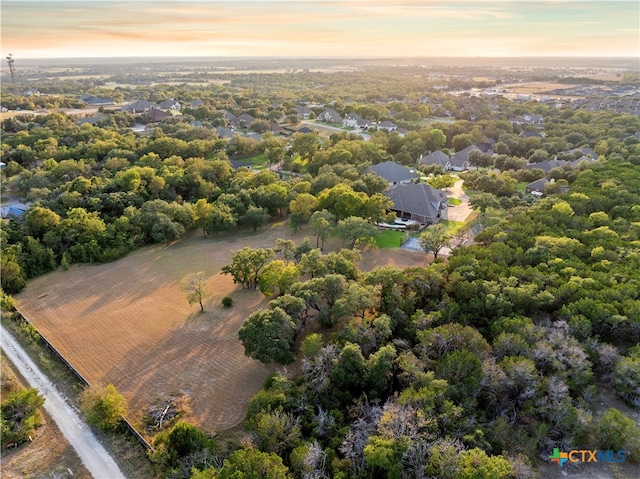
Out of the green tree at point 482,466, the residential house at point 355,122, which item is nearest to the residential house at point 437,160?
the residential house at point 355,122

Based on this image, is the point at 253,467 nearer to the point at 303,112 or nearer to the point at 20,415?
the point at 20,415

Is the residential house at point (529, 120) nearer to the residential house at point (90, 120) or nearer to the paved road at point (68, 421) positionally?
the residential house at point (90, 120)

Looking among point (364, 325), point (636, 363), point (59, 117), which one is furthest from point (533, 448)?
point (59, 117)

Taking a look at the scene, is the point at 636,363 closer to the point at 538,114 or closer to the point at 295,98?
the point at 538,114

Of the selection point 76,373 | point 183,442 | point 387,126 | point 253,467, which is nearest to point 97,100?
point 387,126

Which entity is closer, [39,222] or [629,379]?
[629,379]

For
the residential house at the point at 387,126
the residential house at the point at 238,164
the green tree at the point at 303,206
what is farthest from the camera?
the residential house at the point at 387,126
